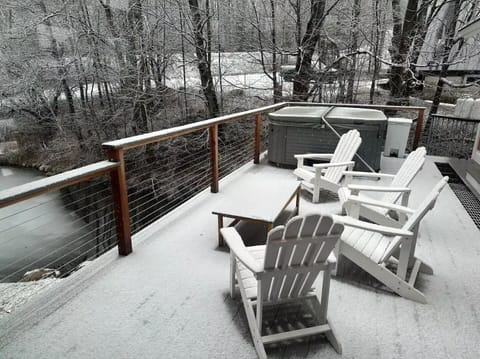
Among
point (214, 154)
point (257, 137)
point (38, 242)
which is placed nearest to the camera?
→ point (214, 154)

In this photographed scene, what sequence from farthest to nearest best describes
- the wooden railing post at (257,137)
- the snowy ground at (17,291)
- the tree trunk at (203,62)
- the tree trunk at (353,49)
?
the tree trunk at (203,62)
the tree trunk at (353,49)
the wooden railing post at (257,137)
the snowy ground at (17,291)

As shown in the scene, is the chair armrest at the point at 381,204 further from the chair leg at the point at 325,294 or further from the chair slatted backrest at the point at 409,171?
the chair leg at the point at 325,294

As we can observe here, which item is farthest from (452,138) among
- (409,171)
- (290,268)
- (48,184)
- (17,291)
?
(17,291)

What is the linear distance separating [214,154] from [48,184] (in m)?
2.10

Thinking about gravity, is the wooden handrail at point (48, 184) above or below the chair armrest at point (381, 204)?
above

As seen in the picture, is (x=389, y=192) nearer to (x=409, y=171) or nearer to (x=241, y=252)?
(x=409, y=171)

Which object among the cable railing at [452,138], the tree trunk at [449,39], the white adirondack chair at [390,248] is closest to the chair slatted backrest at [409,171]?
the white adirondack chair at [390,248]

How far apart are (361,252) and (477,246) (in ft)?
4.59

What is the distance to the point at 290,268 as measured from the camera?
1621mm

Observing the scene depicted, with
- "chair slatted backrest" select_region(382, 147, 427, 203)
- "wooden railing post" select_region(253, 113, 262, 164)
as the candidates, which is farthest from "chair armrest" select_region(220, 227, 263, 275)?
"wooden railing post" select_region(253, 113, 262, 164)

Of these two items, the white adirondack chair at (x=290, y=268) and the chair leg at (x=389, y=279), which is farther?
the chair leg at (x=389, y=279)

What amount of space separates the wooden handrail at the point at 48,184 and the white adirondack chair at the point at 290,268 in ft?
3.22

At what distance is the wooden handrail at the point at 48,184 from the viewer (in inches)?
63.5

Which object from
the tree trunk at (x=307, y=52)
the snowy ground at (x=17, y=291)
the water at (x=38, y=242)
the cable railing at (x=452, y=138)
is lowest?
the water at (x=38, y=242)
